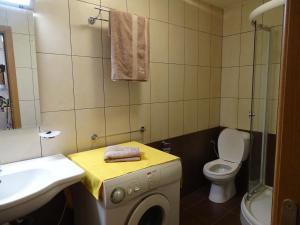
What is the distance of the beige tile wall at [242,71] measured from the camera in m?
1.99

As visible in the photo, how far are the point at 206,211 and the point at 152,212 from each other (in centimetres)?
96

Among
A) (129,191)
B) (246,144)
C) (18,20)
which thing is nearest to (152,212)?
(129,191)

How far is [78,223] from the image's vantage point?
1591mm

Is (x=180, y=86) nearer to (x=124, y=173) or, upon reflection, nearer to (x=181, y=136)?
(x=181, y=136)

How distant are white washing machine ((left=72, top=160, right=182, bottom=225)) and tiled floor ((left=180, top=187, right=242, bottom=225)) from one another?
2.09ft

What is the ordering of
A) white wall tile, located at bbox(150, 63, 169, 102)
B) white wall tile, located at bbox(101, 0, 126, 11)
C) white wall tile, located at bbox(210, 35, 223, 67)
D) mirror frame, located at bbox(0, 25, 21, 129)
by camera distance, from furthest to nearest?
white wall tile, located at bbox(210, 35, 223, 67) → white wall tile, located at bbox(150, 63, 169, 102) → white wall tile, located at bbox(101, 0, 126, 11) → mirror frame, located at bbox(0, 25, 21, 129)

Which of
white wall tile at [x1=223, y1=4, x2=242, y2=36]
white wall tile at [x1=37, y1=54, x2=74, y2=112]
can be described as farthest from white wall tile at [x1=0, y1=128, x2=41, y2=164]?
white wall tile at [x1=223, y1=4, x2=242, y2=36]

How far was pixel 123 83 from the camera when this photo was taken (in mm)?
1847

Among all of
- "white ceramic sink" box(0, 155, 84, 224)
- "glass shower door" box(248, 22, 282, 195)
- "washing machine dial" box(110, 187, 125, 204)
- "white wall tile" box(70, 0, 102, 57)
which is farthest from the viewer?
"glass shower door" box(248, 22, 282, 195)

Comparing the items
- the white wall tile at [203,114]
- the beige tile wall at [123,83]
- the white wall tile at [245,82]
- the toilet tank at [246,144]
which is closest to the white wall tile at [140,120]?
the beige tile wall at [123,83]

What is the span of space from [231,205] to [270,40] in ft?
5.61

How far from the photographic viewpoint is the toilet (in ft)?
7.54

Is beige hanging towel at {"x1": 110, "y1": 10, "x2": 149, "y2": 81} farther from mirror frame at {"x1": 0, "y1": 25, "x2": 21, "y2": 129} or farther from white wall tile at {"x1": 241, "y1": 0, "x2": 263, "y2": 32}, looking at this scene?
white wall tile at {"x1": 241, "y1": 0, "x2": 263, "y2": 32}

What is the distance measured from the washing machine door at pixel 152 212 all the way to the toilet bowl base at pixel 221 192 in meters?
1.08
